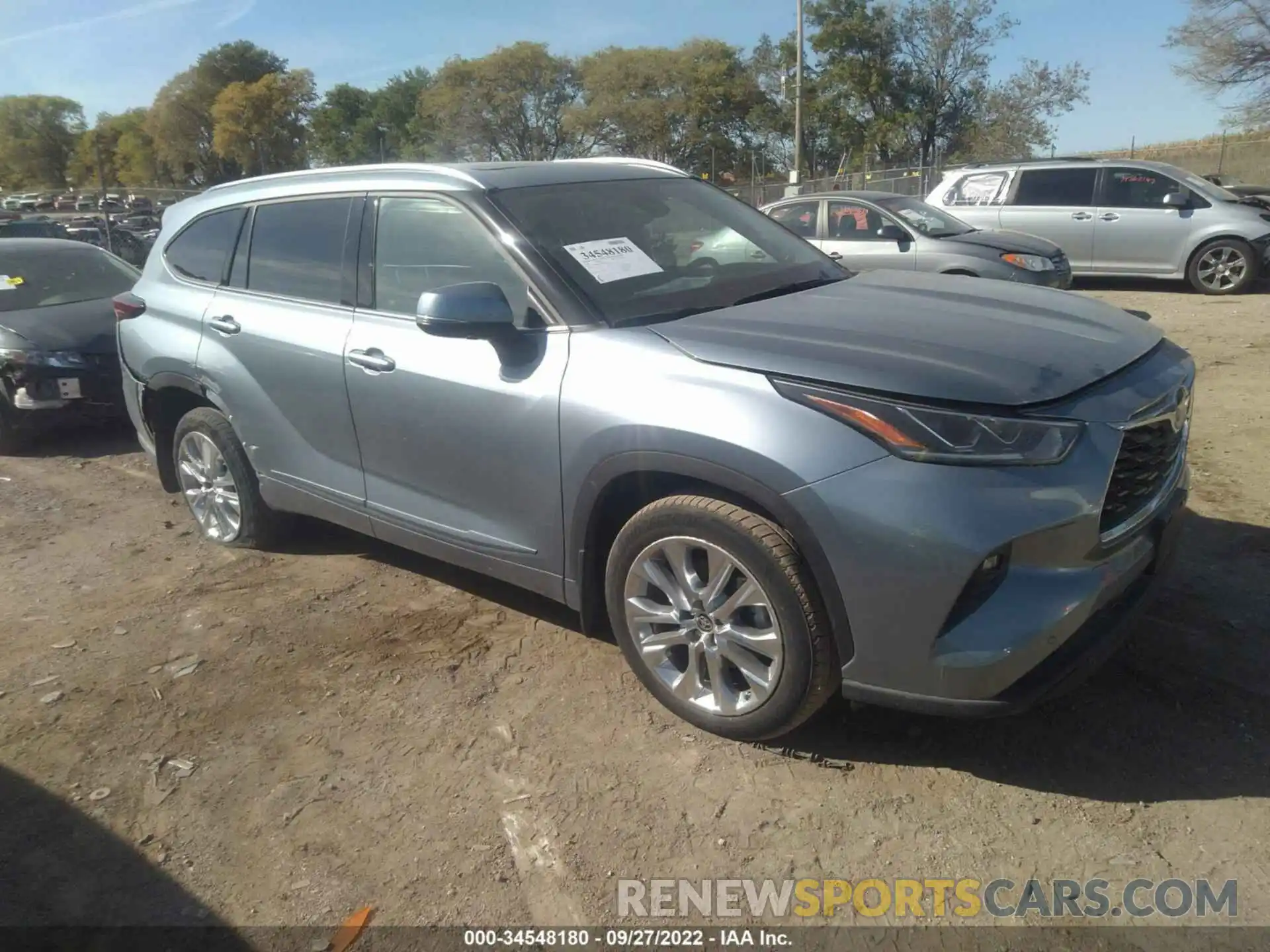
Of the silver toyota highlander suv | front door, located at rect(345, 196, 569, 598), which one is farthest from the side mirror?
front door, located at rect(345, 196, 569, 598)

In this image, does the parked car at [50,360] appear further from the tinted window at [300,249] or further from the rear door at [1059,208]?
the rear door at [1059,208]

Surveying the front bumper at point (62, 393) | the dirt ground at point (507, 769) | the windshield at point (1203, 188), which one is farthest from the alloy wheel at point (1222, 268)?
the front bumper at point (62, 393)

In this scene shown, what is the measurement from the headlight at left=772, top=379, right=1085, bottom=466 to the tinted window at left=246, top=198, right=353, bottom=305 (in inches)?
96.2

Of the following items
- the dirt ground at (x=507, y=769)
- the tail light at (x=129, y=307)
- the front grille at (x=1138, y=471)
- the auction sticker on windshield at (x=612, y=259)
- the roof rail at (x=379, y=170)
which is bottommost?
the dirt ground at (x=507, y=769)

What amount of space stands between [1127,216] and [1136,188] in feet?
1.21

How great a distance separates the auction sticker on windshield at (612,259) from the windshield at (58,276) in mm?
6246

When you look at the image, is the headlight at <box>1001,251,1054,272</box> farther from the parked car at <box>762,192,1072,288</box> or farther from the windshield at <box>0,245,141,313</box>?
the windshield at <box>0,245,141,313</box>

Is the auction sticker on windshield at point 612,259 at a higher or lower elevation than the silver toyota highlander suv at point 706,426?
higher

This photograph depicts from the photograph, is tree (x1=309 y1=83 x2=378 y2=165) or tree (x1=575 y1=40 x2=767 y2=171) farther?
tree (x1=309 y1=83 x2=378 y2=165)

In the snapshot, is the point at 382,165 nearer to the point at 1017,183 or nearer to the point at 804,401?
the point at 804,401

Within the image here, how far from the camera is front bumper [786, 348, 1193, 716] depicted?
8.09ft

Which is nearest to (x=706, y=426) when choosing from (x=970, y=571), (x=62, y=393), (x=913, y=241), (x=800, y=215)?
(x=970, y=571)

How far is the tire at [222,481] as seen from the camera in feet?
15.3

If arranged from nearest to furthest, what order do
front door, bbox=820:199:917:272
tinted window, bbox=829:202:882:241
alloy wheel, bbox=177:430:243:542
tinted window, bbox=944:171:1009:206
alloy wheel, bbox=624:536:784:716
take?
alloy wheel, bbox=624:536:784:716, alloy wheel, bbox=177:430:243:542, front door, bbox=820:199:917:272, tinted window, bbox=829:202:882:241, tinted window, bbox=944:171:1009:206
